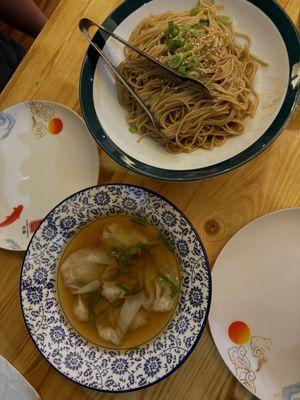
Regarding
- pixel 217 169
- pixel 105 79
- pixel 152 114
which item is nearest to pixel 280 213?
pixel 217 169

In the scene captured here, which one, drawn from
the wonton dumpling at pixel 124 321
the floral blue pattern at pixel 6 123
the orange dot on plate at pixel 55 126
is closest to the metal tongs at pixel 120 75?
the orange dot on plate at pixel 55 126

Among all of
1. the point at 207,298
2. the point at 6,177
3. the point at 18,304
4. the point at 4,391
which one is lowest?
the point at 4,391

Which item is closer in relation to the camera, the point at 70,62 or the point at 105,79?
the point at 105,79

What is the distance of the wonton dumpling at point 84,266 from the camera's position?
1254mm

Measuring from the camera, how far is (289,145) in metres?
1.28

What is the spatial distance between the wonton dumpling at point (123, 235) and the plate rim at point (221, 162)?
0.59 ft

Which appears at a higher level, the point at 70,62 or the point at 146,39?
the point at 146,39

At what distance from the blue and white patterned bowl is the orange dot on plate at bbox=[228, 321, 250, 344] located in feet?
0.44

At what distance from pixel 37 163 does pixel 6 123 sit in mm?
161

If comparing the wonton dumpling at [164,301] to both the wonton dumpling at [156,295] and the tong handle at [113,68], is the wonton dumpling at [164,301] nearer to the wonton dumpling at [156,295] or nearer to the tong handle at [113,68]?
the wonton dumpling at [156,295]

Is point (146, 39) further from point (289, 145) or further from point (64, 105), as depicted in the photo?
point (289, 145)

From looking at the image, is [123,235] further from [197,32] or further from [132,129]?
[197,32]

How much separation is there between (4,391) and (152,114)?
2.87 feet

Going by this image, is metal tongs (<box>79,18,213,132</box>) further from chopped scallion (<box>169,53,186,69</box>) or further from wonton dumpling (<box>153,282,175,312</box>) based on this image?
wonton dumpling (<box>153,282,175,312</box>)
